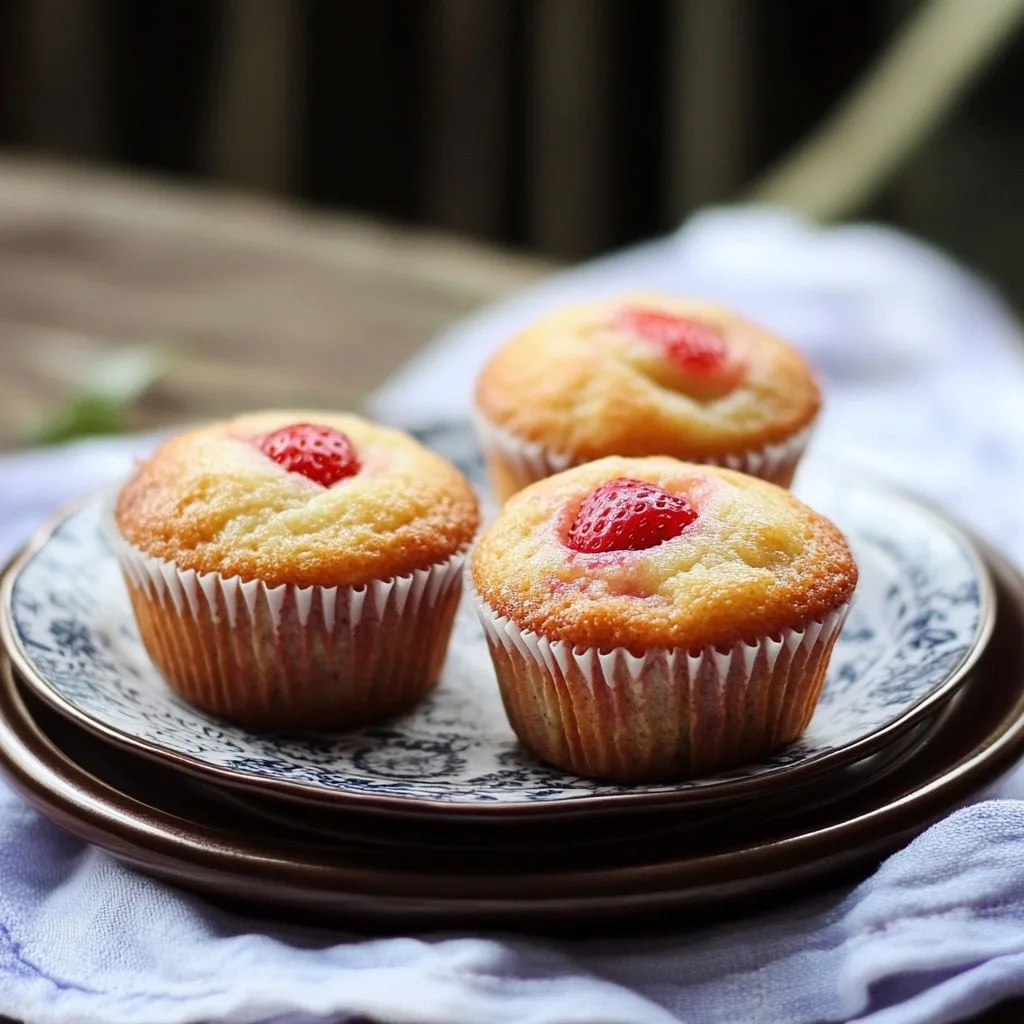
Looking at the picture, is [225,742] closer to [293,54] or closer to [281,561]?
[281,561]

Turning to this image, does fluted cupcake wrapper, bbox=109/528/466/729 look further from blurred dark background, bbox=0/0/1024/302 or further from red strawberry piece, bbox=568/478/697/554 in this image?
blurred dark background, bbox=0/0/1024/302

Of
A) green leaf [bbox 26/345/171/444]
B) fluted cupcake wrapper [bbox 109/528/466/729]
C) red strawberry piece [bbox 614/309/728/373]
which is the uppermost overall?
red strawberry piece [bbox 614/309/728/373]

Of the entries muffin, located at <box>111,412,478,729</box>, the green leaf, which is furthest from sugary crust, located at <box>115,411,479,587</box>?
the green leaf

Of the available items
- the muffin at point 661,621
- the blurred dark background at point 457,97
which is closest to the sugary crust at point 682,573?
the muffin at point 661,621

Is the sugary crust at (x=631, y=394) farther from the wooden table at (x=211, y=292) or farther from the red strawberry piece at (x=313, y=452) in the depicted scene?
the wooden table at (x=211, y=292)

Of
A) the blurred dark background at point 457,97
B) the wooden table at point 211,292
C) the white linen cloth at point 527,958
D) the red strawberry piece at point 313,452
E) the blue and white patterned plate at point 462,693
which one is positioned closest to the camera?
the white linen cloth at point 527,958

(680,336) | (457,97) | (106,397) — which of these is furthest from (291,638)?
(457,97)
